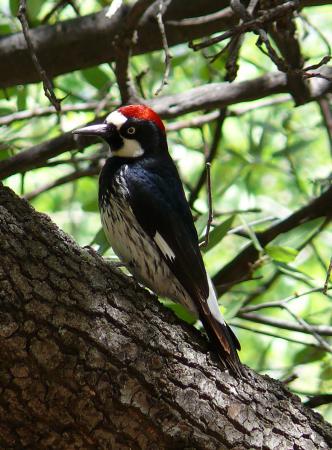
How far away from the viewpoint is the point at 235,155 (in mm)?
4289

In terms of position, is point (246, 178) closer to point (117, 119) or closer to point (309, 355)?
point (309, 355)

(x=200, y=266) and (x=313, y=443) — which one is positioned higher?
(x=200, y=266)

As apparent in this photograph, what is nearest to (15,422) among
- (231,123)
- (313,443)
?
(313,443)

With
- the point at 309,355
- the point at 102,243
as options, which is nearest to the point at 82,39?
the point at 102,243

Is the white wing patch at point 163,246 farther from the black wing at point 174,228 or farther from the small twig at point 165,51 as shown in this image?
the small twig at point 165,51

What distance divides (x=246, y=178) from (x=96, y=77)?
0.94m

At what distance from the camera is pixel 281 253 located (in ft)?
10.8

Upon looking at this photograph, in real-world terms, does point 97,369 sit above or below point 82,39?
below

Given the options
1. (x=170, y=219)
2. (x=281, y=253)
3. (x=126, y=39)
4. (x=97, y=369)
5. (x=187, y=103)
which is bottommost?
(x=97, y=369)

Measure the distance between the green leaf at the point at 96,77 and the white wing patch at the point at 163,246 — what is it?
137 centimetres

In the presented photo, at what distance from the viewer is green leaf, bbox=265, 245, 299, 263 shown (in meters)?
3.25

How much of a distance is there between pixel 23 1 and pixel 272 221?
188cm

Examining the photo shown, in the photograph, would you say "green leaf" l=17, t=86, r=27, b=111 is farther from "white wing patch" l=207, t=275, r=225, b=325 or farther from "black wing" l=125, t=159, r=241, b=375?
"white wing patch" l=207, t=275, r=225, b=325

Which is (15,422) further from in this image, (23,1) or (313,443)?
(23,1)
